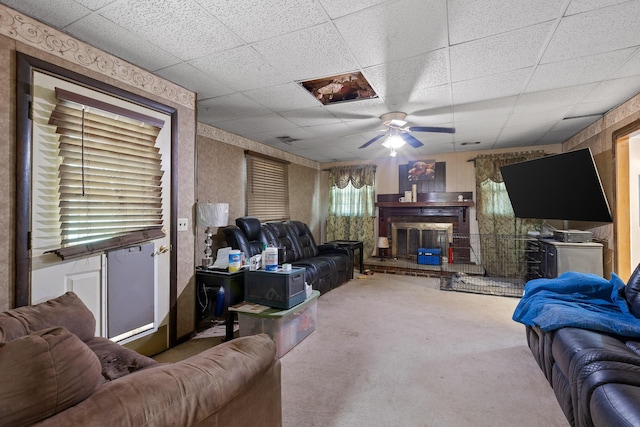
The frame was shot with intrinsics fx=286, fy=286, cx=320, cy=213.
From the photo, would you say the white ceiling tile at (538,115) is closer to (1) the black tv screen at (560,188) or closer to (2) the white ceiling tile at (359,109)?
(1) the black tv screen at (560,188)

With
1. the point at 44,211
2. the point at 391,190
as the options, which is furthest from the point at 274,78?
the point at 391,190

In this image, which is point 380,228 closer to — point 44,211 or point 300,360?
point 300,360

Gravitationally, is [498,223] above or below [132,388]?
above

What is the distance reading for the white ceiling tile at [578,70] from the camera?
2203 mm

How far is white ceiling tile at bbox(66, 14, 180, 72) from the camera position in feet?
6.04

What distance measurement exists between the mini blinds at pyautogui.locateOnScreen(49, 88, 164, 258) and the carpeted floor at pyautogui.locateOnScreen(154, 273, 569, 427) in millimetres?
1174

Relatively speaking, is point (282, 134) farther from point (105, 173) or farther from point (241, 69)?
point (105, 173)

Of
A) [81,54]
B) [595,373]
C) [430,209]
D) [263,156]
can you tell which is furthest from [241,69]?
[430,209]

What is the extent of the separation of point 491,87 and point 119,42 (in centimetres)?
314

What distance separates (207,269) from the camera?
2.96m

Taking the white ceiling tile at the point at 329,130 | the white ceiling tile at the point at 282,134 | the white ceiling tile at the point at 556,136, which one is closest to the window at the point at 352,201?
the white ceiling tile at the point at 282,134

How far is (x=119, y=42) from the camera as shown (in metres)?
2.03

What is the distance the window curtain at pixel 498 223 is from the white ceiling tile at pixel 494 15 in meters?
3.84

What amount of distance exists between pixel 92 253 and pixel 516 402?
3034 millimetres
